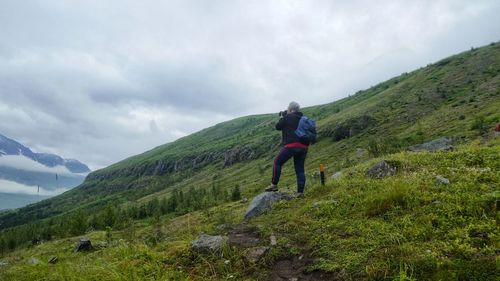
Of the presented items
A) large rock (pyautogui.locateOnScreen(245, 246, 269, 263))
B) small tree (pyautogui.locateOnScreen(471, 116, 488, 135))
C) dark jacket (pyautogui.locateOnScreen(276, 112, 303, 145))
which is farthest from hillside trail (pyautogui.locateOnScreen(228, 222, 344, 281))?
small tree (pyautogui.locateOnScreen(471, 116, 488, 135))

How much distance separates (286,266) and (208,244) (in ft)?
6.28

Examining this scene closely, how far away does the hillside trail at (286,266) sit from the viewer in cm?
637

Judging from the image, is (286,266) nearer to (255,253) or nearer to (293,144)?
(255,253)

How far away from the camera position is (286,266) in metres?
7.01

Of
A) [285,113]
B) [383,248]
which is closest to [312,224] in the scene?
[383,248]

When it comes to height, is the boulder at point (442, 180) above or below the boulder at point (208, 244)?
above

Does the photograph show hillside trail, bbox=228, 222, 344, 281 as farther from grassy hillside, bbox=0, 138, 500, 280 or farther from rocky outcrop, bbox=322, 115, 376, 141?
rocky outcrop, bbox=322, 115, 376, 141

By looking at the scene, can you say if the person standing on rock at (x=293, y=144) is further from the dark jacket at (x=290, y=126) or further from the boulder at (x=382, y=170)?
the boulder at (x=382, y=170)

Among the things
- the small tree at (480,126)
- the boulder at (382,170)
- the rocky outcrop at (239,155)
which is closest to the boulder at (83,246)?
the boulder at (382,170)

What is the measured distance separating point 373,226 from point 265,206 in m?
5.00

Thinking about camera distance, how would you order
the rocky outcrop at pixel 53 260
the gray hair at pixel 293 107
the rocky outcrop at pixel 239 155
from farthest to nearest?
the rocky outcrop at pixel 239 155 < the gray hair at pixel 293 107 < the rocky outcrop at pixel 53 260

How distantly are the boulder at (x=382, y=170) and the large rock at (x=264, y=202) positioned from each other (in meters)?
3.14

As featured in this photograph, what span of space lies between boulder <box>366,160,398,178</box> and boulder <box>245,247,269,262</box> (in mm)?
6496

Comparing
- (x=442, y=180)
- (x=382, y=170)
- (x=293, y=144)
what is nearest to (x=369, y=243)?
(x=442, y=180)
